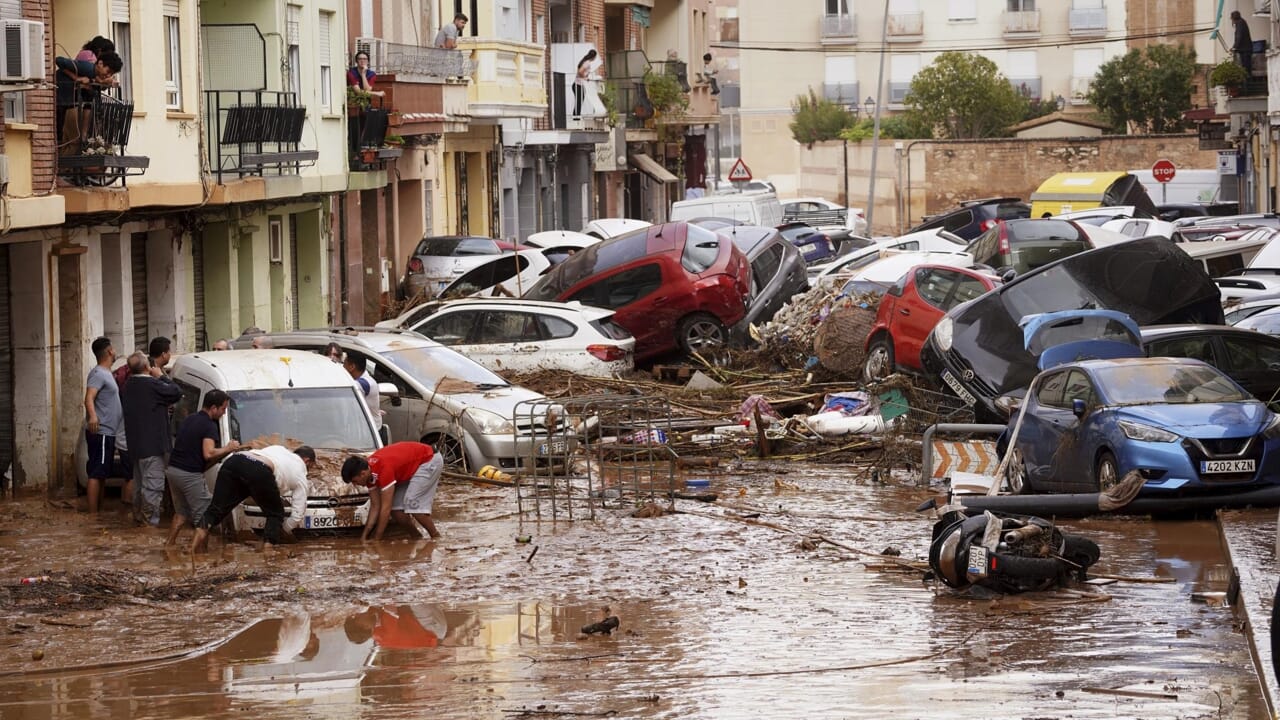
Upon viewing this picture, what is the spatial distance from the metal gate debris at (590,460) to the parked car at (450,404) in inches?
5.4

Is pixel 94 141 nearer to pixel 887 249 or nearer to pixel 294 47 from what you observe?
pixel 294 47

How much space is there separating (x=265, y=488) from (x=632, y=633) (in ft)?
14.7

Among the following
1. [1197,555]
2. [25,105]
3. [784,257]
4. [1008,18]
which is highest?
[1008,18]

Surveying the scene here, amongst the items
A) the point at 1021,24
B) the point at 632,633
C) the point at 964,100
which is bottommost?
the point at 632,633

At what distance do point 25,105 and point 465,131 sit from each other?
22.0 m

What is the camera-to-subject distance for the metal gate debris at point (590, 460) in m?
16.6

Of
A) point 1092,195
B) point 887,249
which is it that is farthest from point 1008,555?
point 1092,195

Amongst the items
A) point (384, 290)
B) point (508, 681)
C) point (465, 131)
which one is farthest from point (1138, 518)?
point (465, 131)

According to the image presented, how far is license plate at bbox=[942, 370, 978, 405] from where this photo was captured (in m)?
20.4

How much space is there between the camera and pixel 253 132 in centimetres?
2425

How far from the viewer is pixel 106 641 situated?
1161 cm

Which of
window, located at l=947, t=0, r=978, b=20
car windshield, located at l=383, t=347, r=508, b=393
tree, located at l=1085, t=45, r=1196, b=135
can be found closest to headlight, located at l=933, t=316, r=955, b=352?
car windshield, located at l=383, t=347, r=508, b=393

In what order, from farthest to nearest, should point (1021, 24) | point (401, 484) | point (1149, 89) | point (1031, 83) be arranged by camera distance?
1. point (1031, 83)
2. point (1021, 24)
3. point (1149, 89)
4. point (401, 484)

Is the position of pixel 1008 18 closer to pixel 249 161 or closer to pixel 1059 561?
pixel 249 161
